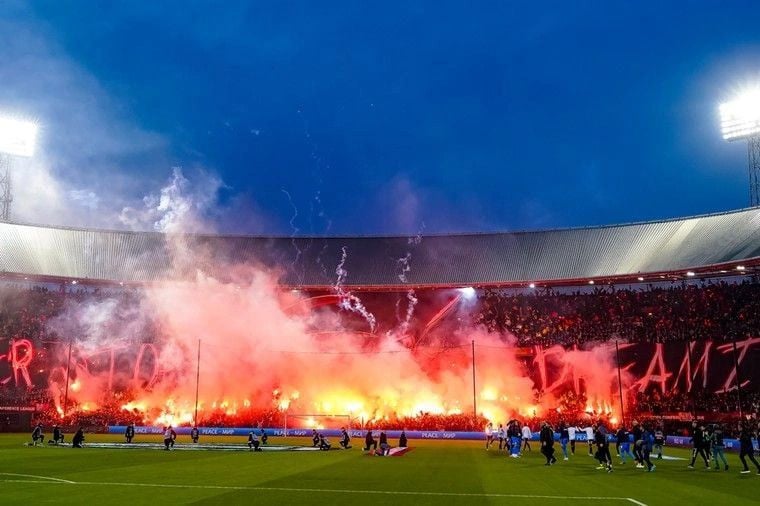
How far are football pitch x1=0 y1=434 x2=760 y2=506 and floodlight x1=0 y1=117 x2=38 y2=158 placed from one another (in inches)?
1398

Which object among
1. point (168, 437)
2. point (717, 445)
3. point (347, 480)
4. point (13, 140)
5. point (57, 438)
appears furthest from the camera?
point (13, 140)

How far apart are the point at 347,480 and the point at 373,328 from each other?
37.3 metres

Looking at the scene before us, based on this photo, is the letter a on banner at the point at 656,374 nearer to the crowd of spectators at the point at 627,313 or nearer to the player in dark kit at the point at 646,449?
the crowd of spectators at the point at 627,313

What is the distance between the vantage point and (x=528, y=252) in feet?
195

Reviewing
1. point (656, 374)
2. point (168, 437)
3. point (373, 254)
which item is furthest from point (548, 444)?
point (373, 254)

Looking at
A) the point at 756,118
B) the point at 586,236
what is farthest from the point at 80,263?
the point at 756,118

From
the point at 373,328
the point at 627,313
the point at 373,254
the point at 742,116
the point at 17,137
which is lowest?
the point at 373,328

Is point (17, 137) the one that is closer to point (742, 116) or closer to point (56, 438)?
point (56, 438)

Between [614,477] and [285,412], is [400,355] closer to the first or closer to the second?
[285,412]

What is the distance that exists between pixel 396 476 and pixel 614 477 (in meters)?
7.80

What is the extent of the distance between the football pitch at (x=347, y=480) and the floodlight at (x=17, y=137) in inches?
1398

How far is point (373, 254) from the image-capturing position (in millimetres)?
61438

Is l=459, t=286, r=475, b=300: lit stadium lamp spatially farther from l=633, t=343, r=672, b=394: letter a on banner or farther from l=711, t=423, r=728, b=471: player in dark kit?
l=711, t=423, r=728, b=471: player in dark kit

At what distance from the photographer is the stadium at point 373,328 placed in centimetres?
4803
